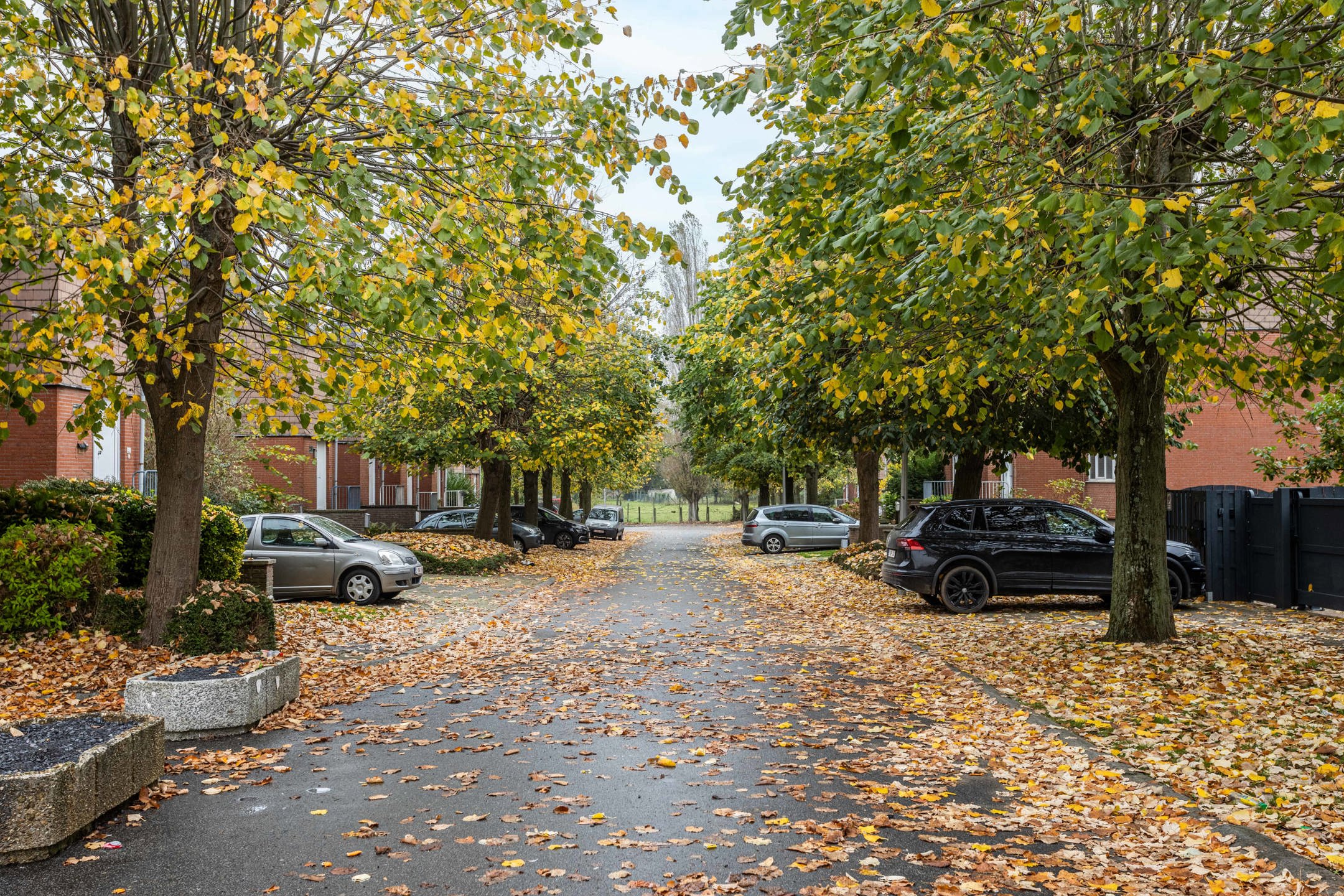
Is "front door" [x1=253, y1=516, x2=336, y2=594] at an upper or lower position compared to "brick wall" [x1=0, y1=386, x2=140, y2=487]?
lower

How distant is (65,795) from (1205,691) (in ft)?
27.0

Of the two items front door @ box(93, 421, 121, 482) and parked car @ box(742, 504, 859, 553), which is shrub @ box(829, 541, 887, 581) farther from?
front door @ box(93, 421, 121, 482)

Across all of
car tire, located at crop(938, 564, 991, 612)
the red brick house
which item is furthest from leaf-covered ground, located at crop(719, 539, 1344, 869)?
the red brick house

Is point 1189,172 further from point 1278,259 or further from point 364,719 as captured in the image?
point 364,719

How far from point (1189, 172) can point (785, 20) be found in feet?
17.1

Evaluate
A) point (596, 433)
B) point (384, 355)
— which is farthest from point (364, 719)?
point (596, 433)

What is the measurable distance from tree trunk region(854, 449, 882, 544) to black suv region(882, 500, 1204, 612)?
10499mm

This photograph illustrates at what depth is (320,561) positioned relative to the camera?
52.3ft

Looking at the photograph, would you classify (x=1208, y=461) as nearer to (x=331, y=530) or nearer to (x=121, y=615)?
(x=331, y=530)

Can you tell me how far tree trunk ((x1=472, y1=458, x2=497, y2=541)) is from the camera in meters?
27.3

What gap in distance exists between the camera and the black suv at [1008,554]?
14406 millimetres

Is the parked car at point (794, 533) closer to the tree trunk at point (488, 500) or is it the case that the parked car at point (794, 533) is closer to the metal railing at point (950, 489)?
the metal railing at point (950, 489)

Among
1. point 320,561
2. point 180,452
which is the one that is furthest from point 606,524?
point 180,452

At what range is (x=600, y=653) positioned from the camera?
36.7 ft
